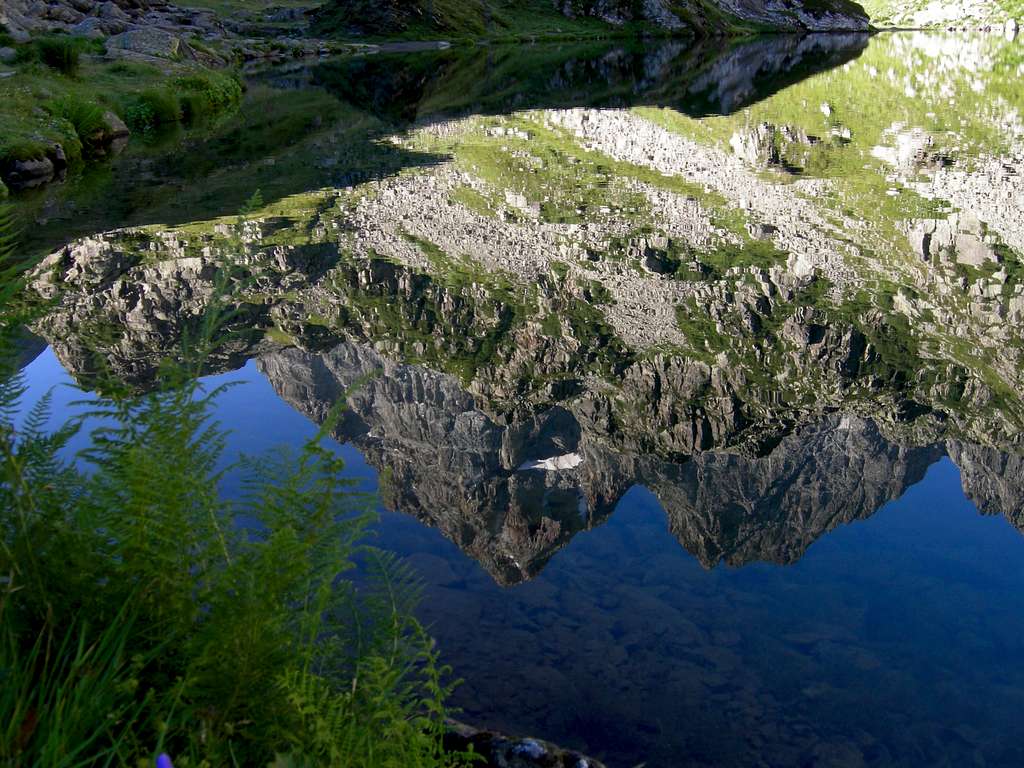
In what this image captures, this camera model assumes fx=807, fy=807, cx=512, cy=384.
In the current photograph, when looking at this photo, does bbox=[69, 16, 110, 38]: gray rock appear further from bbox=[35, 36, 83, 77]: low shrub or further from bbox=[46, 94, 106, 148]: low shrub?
bbox=[46, 94, 106, 148]: low shrub

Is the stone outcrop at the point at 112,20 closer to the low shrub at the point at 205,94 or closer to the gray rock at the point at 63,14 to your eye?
the gray rock at the point at 63,14

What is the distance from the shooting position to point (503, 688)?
8969 mm

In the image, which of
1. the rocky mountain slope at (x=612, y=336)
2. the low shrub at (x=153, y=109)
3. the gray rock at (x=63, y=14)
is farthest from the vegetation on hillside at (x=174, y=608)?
the gray rock at (x=63, y=14)

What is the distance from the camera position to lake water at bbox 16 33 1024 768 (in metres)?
9.20

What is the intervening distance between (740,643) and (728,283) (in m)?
14.7

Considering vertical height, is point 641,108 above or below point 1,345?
below

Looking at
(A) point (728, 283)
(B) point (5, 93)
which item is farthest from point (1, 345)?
(B) point (5, 93)

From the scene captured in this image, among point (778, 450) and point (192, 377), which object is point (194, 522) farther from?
point (778, 450)

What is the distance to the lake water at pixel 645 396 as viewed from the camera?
362 inches

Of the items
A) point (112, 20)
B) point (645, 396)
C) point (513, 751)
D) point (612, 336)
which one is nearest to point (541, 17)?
point (112, 20)

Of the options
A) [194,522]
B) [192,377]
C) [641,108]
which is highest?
[192,377]

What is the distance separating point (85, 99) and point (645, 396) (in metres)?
40.2

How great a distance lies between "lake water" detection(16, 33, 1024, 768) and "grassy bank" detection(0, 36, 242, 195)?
4004mm

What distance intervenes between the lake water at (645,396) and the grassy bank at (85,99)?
4.00m
